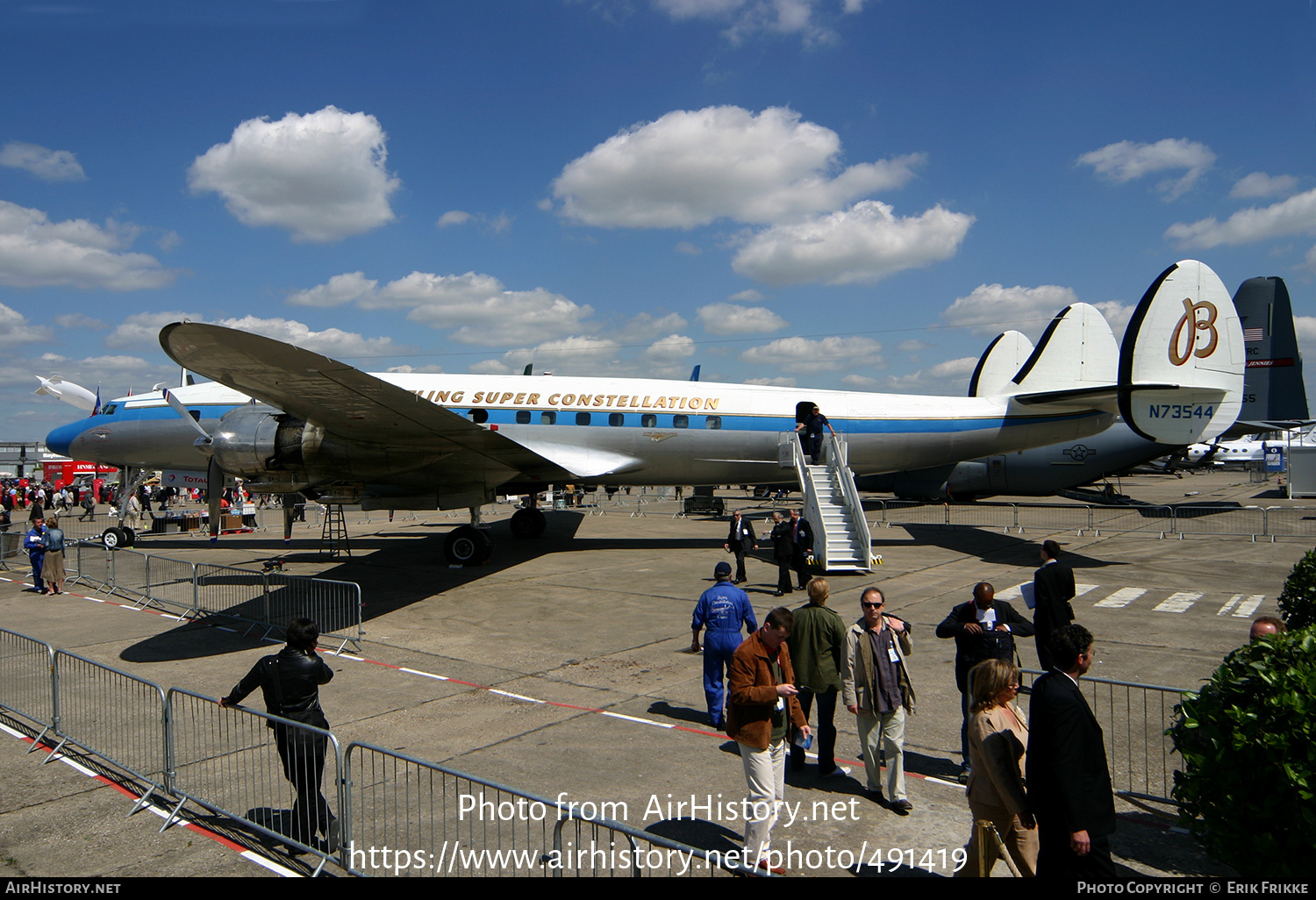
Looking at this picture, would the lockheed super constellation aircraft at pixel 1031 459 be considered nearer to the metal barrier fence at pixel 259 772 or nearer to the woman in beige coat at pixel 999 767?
the woman in beige coat at pixel 999 767

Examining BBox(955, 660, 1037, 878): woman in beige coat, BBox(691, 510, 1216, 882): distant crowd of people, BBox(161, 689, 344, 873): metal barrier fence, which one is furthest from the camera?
BBox(161, 689, 344, 873): metal barrier fence

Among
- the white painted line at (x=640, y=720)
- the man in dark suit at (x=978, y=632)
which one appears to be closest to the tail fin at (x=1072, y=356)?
the man in dark suit at (x=978, y=632)

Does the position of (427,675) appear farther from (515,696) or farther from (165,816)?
(165,816)

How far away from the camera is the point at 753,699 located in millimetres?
4617

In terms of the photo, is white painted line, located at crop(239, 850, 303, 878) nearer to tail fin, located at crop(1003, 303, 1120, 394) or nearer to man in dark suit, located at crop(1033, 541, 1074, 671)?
man in dark suit, located at crop(1033, 541, 1074, 671)

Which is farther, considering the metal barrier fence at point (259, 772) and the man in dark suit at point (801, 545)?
the man in dark suit at point (801, 545)

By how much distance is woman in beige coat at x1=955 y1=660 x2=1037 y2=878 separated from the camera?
3.82 meters

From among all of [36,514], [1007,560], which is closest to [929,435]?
[1007,560]

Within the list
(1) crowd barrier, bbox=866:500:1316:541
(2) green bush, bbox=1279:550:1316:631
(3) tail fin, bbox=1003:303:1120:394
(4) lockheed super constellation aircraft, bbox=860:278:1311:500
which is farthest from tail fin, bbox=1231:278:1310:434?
(2) green bush, bbox=1279:550:1316:631

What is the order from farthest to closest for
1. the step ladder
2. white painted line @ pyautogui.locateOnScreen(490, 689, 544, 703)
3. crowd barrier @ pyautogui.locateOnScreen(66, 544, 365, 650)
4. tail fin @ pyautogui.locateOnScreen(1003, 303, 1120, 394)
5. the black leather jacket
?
tail fin @ pyautogui.locateOnScreen(1003, 303, 1120, 394)
the step ladder
crowd barrier @ pyautogui.locateOnScreen(66, 544, 365, 650)
white painted line @ pyautogui.locateOnScreen(490, 689, 544, 703)
the black leather jacket

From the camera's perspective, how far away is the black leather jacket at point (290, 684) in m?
5.20

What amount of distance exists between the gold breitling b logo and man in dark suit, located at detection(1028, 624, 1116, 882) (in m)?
16.5

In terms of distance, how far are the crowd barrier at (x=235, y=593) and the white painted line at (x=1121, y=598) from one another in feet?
39.5

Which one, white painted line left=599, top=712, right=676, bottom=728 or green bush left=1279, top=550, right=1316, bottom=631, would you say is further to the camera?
white painted line left=599, top=712, right=676, bottom=728
